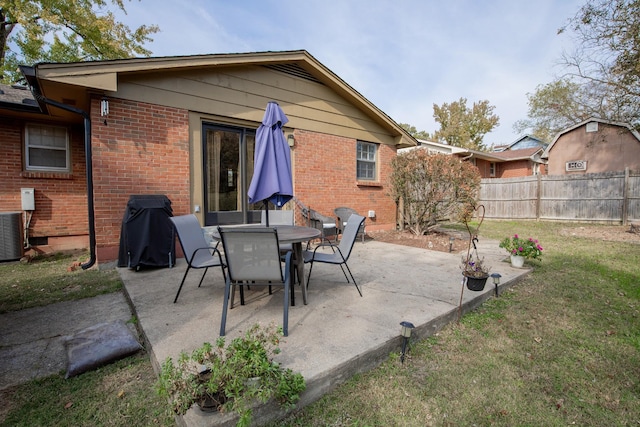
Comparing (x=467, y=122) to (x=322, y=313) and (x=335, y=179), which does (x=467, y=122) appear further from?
(x=322, y=313)

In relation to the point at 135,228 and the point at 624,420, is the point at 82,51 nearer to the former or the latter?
the point at 135,228

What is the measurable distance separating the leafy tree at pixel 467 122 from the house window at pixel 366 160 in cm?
2455

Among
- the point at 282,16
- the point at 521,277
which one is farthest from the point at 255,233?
the point at 282,16

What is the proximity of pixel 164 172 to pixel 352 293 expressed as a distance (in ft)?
13.0


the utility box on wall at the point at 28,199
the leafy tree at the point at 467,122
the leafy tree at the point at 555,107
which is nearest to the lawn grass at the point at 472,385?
the utility box on wall at the point at 28,199

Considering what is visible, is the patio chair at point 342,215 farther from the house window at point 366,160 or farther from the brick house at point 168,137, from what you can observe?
the house window at point 366,160

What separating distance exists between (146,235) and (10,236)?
340 centimetres

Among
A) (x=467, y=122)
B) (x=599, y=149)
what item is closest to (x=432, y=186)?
(x=599, y=149)

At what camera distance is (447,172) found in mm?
7098

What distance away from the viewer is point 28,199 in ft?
19.4

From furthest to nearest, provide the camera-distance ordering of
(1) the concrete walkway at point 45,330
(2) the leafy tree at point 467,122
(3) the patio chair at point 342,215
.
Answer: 1. (2) the leafy tree at point 467,122
2. (3) the patio chair at point 342,215
3. (1) the concrete walkway at point 45,330

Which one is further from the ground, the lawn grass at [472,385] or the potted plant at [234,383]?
the potted plant at [234,383]

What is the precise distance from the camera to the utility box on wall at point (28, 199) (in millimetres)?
5861

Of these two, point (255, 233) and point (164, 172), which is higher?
point (164, 172)
